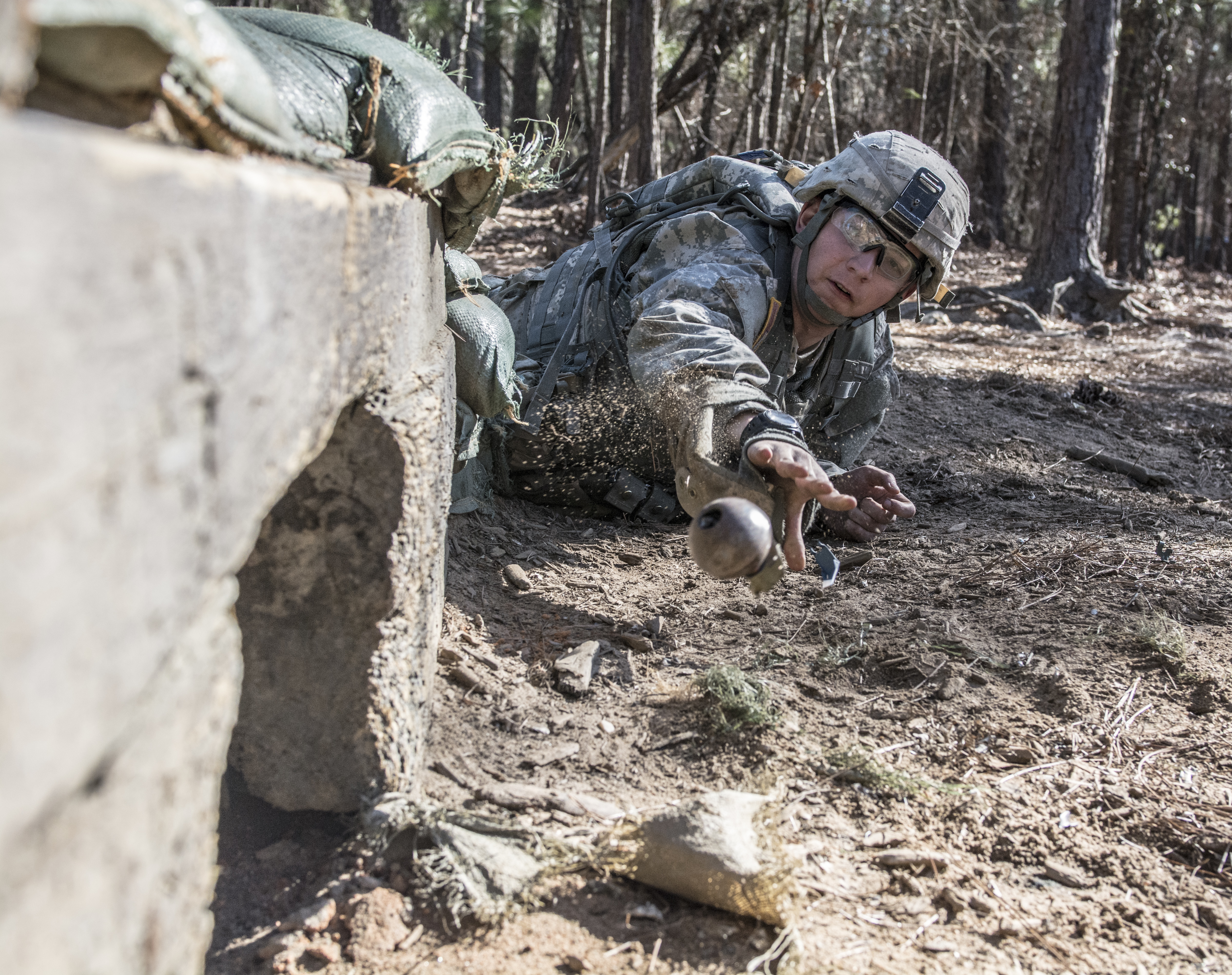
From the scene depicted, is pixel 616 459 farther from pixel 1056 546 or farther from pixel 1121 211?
pixel 1121 211

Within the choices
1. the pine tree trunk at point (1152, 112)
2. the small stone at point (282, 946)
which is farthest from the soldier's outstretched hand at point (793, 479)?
the pine tree trunk at point (1152, 112)

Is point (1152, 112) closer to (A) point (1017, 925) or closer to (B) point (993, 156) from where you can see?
(B) point (993, 156)

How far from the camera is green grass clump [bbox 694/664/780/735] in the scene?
2275 millimetres

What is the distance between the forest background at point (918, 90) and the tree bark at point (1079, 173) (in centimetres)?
2

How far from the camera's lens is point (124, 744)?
85 cm

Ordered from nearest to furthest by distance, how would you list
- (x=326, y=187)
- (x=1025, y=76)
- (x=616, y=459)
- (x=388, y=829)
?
(x=326, y=187)
(x=388, y=829)
(x=616, y=459)
(x=1025, y=76)

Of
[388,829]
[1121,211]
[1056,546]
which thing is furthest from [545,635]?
[1121,211]

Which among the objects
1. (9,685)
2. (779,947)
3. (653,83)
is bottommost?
(779,947)

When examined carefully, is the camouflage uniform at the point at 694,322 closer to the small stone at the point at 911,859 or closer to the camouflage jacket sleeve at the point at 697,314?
the camouflage jacket sleeve at the point at 697,314

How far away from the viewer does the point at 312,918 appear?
1.64 meters

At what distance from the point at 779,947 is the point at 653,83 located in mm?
5656

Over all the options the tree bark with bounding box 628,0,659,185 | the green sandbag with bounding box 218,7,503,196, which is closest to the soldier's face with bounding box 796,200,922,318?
the green sandbag with bounding box 218,7,503,196

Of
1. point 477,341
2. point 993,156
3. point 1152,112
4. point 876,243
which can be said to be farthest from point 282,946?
point 993,156

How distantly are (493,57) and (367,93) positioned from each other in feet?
49.5
